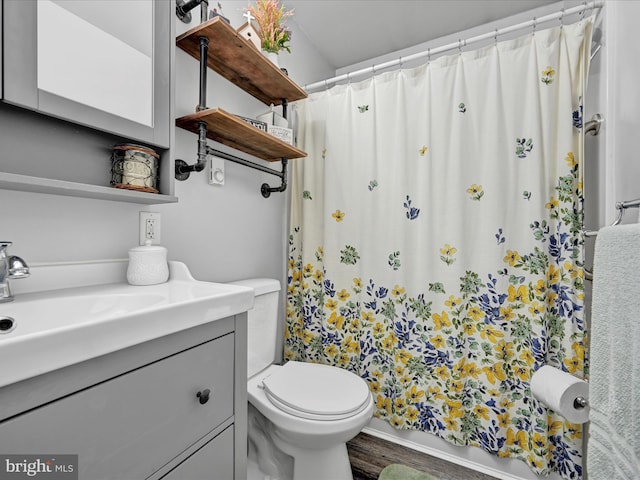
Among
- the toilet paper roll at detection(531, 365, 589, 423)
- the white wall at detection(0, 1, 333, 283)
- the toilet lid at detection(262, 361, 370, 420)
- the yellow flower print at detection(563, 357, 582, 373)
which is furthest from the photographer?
the yellow flower print at detection(563, 357, 582, 373)

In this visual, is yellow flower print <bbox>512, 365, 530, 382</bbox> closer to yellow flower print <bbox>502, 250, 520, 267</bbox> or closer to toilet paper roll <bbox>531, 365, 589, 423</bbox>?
toilet paper roll <bbox>531, 365, 589, 423</bbox>

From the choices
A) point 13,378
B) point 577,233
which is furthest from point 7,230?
point 577,233

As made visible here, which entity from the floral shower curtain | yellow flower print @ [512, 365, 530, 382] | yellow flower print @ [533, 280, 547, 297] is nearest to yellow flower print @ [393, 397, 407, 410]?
the floral shower curtain

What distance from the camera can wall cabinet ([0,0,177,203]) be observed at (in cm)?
71

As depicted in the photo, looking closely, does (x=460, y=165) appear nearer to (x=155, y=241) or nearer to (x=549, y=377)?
(x=549, y=377)

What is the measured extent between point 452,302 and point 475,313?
108mm

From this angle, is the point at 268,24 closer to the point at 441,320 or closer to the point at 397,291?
the point at 397,291

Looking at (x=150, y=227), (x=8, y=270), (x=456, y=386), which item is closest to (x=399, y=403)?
(x=456, y=386)

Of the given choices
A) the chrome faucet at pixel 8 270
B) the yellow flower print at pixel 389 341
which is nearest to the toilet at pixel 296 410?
the yellow flower print at pixel 389 341

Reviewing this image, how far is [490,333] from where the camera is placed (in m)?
1.39

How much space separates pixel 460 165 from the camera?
1.45m

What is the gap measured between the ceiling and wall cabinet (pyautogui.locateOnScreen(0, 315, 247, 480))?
1837mm

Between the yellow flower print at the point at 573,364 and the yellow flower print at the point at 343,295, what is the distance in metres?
0.99

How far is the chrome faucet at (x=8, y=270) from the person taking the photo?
27.5 inches
